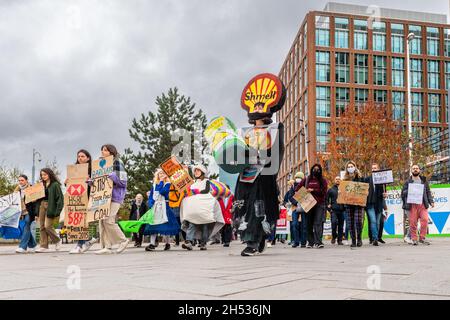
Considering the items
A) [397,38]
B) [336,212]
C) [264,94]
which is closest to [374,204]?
[336,212]

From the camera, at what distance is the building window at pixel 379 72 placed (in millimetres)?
79875

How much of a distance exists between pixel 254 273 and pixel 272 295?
5.30 feet

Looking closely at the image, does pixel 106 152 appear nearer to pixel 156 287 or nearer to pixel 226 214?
pixel 226 214

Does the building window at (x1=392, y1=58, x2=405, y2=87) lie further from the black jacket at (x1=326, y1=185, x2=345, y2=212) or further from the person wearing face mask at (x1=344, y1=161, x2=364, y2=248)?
the person wearing face mask at (x1=344, y1=161, x2=364, y2=248)

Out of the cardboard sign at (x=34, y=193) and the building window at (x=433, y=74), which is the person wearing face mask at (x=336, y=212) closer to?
the cardboard sign at (x=34, y=193)

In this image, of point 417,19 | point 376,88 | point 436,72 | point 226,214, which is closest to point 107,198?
point 226,214

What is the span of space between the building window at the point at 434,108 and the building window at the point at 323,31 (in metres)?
16.3

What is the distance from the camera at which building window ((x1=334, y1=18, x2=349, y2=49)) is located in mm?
79750

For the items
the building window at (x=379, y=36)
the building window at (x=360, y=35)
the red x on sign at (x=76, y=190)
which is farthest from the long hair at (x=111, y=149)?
the building window at (x=379, y=36)

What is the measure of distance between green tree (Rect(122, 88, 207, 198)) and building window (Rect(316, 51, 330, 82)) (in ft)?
113

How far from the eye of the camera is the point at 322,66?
260 ft

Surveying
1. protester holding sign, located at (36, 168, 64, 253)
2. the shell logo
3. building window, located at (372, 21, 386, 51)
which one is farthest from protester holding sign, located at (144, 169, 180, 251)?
building window, located at (372, 21, 386, 51)

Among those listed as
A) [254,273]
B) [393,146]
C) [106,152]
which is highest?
[393,146]

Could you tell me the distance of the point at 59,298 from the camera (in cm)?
378
